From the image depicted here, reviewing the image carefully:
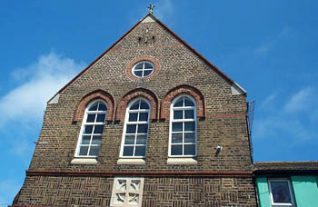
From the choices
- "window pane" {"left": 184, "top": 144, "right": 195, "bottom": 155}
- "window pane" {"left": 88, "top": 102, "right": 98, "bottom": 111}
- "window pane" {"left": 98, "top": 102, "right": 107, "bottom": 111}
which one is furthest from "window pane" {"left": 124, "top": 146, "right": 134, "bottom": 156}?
"window pane" {"left": 88, "top": 102, "right": 98, "bottom": 111}

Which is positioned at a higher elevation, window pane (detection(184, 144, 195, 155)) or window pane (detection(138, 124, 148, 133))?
window pane (detection(138, 124, 148, 133))

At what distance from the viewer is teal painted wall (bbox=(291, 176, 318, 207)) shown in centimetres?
1004

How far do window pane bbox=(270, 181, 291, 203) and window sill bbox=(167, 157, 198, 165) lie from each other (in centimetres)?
298

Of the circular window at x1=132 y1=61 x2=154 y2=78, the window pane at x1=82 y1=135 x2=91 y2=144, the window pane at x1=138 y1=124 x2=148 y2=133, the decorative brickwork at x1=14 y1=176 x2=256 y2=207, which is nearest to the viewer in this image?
the decorative brickwork at x1=14 y1=176 x2=256 y2=207

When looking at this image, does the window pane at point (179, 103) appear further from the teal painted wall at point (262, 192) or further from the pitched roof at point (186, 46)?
the teal painted wall at point (262, 192)

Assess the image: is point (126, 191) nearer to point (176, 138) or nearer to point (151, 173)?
point (151, 173)

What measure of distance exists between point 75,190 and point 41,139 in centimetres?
298

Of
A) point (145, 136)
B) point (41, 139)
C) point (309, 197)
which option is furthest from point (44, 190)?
point (309, 197)

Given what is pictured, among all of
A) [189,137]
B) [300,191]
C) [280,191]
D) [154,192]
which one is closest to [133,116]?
[189,137]

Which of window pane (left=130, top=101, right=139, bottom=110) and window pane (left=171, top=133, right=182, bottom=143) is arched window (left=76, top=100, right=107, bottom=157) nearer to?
window pane (left=130, top=101, right=139, bottom=110)

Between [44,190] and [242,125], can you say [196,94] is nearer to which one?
[242,125]

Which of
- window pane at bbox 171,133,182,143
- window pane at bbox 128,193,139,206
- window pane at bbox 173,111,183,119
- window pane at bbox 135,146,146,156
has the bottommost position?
window pane at bbox 128,193,139,206

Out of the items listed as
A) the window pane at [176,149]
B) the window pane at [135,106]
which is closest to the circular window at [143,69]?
the window pane at [135,106]

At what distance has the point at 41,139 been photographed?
483 inches
